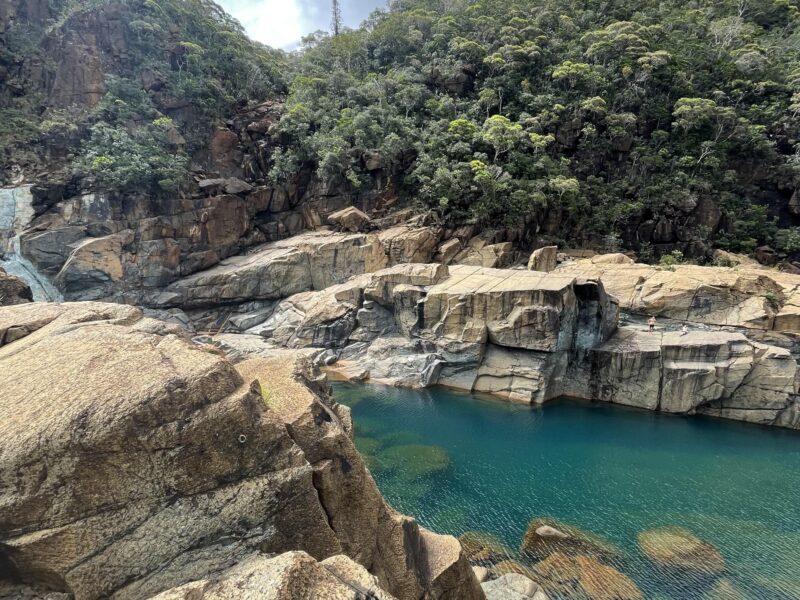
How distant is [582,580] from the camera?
382 inches

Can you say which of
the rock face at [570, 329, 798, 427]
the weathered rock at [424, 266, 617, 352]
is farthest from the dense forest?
the rock face at [570, 329, 798, 427]

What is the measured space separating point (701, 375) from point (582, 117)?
85.9ft

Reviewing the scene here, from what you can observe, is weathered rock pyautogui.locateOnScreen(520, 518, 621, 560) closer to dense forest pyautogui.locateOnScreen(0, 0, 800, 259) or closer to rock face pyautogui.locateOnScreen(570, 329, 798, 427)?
rock face pyautogui.locateOnScreen(570, 329, 798, 427)

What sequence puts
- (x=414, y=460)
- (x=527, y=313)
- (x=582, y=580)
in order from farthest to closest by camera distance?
1. (x=527, y=313)
2. (x=414, y=460)
3. (x=582, y=580)

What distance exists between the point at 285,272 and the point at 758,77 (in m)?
42.9

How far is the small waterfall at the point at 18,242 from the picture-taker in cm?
2642

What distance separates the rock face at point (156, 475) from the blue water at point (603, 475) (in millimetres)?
7646

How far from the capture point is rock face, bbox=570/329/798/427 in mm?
17562

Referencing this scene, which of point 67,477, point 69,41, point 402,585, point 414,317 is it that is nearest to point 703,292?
point 414,317

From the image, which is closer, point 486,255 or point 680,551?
point 680,551

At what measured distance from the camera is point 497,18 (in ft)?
139

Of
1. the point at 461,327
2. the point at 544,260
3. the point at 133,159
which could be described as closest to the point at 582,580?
the point at 461,327

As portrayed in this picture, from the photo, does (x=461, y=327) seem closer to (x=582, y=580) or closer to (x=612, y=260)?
(x=612, y=260)

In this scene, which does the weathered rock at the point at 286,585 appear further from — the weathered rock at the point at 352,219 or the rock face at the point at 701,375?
the weathered rock at the point at 352,219
